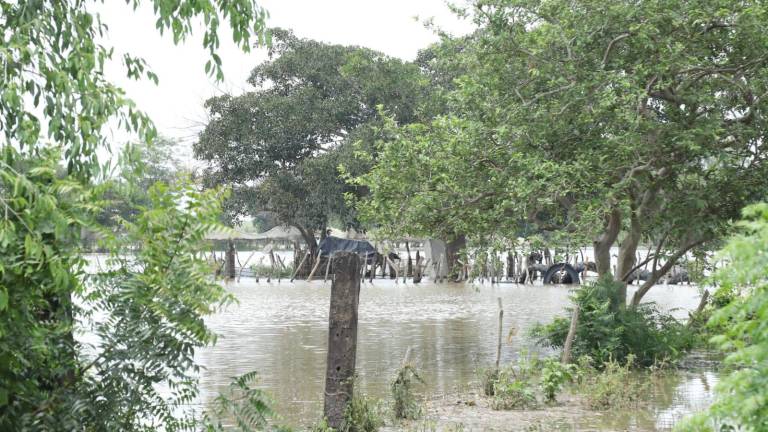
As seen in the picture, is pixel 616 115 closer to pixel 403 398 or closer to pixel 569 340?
pixel 569 340

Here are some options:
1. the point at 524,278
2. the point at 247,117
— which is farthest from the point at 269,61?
the point at 524,278

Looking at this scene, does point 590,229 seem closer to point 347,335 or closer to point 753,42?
point 753,42

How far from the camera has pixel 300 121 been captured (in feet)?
129

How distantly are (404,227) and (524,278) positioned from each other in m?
26.6

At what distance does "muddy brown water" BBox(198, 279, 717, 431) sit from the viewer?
10203 mm

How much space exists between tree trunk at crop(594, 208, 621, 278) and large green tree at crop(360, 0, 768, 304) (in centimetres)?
23

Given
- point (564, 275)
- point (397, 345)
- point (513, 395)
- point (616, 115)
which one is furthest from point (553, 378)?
point (564, 275)

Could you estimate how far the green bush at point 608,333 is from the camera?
11984 millimetres

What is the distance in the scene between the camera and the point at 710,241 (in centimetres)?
1433

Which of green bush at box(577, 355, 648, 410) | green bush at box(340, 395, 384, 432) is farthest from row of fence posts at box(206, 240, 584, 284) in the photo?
green bush at box(340, 395, 384, 432)

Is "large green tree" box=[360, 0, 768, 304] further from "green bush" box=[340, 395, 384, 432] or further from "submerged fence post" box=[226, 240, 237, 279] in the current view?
"submerged fence post" box=[226, 240, 237, 279]

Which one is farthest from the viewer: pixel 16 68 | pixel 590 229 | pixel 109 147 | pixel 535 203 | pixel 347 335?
pixel 535 203

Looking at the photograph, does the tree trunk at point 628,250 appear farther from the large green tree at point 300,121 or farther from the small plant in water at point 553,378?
the large green tree at point 300,121

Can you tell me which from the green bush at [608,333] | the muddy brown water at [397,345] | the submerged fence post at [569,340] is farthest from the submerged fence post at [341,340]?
the green bush at [608,333]
